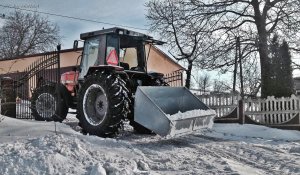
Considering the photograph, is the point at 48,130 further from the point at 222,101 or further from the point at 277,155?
the point at 222,101

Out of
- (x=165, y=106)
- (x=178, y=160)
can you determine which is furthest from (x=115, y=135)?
(x=178, y=160)

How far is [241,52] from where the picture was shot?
20500 mm

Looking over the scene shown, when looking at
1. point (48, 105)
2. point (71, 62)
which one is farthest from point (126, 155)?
point (71, 62)

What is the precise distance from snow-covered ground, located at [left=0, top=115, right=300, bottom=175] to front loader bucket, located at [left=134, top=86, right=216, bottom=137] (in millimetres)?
377

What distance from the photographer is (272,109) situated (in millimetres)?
12891

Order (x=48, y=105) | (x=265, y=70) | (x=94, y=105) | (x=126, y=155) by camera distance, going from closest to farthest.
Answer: (x=126, y=155) → (x=94, y=105) → (x=48, y=105) → (x=265, y=70)

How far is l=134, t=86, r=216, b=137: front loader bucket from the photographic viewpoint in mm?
7285

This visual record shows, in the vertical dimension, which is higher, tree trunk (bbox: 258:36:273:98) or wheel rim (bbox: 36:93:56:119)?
tree trunk (bbox: 258:36:273:98)

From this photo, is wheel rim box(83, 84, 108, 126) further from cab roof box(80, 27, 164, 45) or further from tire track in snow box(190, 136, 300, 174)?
tire track in snow box(190, 136, 300, 174)

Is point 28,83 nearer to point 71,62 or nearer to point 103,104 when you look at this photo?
point 103,104

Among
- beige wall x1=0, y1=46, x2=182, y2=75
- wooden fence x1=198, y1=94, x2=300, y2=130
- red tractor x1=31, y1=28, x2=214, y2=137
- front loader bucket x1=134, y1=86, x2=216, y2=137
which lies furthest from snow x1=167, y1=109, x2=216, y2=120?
beige wall x1=0, y1=46, x2=182, y2=75

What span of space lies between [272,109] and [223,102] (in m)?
1.87

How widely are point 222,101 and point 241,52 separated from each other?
714 centimetres

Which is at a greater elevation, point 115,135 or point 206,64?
point 206,64
